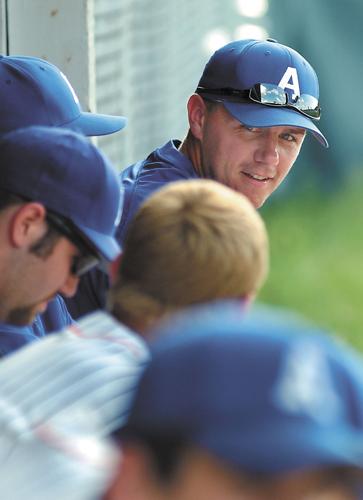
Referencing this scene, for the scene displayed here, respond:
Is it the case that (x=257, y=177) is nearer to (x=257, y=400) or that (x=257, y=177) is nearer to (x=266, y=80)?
(x=266, y=80)

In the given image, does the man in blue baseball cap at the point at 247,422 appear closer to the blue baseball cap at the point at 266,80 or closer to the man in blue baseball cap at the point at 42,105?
the man in blue baseball cap at the point at 42,105

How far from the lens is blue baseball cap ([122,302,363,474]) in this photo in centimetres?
116

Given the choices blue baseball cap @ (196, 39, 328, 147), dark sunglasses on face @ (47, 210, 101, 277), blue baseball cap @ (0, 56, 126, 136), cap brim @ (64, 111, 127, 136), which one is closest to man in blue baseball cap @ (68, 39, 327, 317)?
blue baseball cap @ (196, 39, 328, 147)

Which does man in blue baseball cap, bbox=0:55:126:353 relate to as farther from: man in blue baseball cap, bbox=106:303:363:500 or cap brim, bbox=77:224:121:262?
man in blue baseball cap, bbox=106:303:363:500

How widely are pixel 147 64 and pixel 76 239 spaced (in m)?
4.83

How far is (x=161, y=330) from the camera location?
1975 millimetres

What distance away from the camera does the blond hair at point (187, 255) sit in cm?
197

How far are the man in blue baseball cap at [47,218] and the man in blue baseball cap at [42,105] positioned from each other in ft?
1.45

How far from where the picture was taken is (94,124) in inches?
129

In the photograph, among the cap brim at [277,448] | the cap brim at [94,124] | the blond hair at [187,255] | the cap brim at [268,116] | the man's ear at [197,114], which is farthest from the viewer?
the man's ear at [197,114]

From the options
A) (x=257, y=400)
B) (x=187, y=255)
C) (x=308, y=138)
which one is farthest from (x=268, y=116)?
(x=308, y=138)

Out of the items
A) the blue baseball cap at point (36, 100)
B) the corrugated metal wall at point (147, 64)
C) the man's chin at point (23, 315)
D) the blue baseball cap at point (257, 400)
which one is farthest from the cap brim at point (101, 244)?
the corrugated metal wall at point (147, 64)

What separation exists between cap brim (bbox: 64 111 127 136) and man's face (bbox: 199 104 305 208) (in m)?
0.29

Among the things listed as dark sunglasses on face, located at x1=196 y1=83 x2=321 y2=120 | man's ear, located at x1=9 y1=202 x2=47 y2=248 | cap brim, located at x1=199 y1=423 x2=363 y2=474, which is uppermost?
cap brim, located at x1=199 y1=423 x2=363 y2=474
